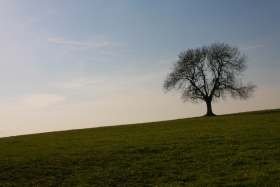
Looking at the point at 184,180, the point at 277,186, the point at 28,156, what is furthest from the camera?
the point at 28,156

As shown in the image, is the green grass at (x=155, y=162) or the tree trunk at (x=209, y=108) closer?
the green grass at (x=155, y=162)

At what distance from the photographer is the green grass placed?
20094 millimetres

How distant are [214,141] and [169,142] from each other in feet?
13.7

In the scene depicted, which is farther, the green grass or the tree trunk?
the tree trunk

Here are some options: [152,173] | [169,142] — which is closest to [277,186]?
[152,173]

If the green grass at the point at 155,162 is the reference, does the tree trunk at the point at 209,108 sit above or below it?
above

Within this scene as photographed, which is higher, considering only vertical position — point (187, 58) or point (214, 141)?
point (187, 58)

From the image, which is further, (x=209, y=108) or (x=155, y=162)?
(x=209, y=108)

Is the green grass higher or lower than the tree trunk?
lower

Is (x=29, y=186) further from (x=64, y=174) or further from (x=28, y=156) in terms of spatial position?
(x=28, y=156)

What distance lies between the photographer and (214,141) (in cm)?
3066

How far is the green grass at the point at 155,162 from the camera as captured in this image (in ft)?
65.9

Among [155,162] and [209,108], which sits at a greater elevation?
[209,108]

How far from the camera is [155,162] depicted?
2461 centimetres
